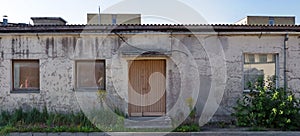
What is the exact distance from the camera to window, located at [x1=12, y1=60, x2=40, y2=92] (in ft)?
28.7

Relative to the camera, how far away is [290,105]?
7.48 meters

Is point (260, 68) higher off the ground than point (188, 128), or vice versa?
point (260, 68)

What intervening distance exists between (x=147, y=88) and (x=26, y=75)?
432cm

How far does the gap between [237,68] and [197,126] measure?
2602mm

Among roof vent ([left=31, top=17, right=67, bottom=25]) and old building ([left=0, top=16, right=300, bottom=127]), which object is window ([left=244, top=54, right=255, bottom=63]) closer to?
old building ([left=0, top=16, right=300, bottom=127])

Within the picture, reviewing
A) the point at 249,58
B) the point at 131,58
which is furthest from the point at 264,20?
the point at 131,58

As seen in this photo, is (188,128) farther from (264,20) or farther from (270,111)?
(264,20)

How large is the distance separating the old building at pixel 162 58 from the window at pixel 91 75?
0.36ft

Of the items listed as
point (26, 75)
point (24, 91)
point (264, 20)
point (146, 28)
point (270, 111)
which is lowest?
point (270, 111)

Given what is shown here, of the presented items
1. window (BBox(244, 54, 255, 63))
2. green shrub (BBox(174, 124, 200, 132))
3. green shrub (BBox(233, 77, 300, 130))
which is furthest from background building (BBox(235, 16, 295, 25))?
green shrub (BBox(174, 124, 200, 132))

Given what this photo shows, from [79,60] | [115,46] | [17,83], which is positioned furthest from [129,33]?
[17,83]

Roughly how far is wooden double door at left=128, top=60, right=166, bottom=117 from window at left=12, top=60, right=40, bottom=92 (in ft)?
10.8

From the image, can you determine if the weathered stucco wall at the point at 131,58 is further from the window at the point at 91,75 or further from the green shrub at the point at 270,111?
the green shrub at the point at 270,111

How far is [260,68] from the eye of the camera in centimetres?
881
